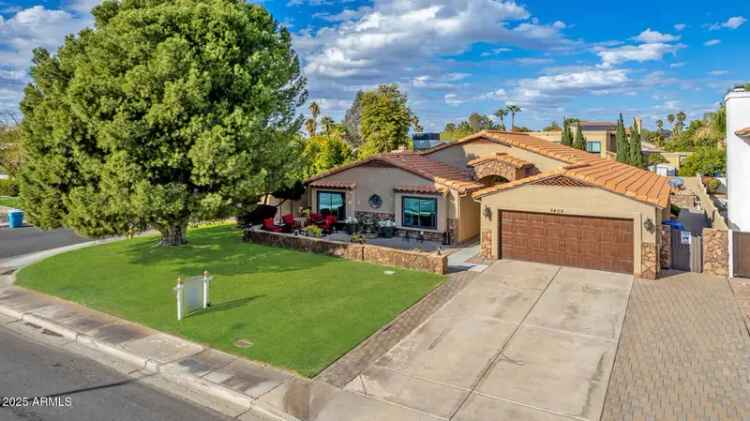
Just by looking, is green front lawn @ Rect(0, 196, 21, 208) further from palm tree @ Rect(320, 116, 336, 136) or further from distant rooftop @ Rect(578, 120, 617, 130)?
distant rooftop @ Rect(578, 120, 617, 130)

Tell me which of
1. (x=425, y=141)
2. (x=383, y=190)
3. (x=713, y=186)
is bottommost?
(x=383, y=190)

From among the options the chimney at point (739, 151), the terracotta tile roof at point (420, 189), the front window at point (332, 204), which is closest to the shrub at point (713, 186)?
the chimney at point (739, 151)

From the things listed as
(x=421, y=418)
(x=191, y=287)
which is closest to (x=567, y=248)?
(x=421, y=418)

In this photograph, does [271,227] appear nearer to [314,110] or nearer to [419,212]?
[419,212]

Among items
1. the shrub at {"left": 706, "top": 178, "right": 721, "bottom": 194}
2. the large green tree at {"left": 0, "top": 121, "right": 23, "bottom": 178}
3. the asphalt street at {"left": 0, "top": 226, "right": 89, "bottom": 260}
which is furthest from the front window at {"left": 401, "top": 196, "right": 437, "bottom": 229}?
the large green tree at {"left": 0, "top": 121, "right": 23, "bottom": 178}

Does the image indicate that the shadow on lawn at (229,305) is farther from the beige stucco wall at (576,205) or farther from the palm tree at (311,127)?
the palm tree at (311,127)

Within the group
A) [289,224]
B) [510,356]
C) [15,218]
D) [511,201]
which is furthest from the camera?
[15,218]

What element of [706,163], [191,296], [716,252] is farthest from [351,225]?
[706,163]
